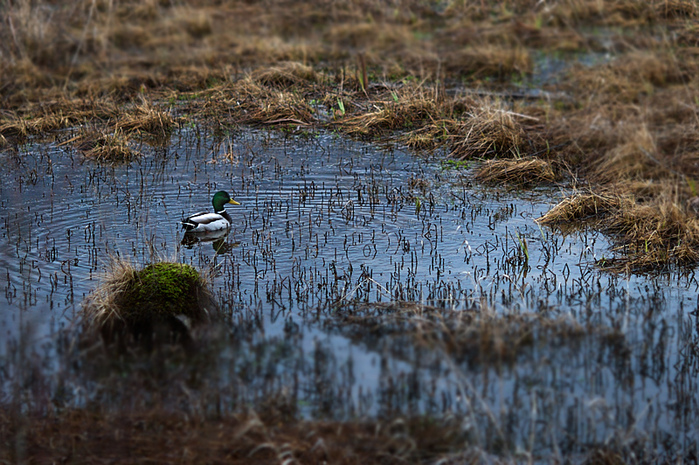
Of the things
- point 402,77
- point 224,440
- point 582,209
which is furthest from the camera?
point 402,77

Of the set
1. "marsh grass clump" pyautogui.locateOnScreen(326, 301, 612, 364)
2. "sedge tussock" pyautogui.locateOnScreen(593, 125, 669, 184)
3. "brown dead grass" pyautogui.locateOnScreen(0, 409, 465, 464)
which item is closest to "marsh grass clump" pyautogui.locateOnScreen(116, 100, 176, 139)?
"sedge tussock" pyautogui.locateOnScreen(593, 125, 669, 184)

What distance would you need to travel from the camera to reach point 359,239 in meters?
8.40

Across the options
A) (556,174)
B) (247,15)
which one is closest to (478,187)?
(556,174)

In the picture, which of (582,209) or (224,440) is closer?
(224,440)

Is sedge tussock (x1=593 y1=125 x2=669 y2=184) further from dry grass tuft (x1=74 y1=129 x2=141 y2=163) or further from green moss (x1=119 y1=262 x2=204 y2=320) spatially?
dry grass tuft (x1=74 y1=129 x2=141 y2=163)

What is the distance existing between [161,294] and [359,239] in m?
2.26

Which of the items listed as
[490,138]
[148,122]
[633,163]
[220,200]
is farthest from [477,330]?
[148,122]

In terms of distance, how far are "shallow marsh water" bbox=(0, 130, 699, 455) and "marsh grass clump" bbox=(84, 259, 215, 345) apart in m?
0.21

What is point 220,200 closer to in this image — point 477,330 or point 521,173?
point 521,173

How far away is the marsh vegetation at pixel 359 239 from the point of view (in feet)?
16.8

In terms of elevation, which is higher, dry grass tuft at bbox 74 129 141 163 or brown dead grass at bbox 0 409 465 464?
dry grass tuft at bbox 74 129 141 163

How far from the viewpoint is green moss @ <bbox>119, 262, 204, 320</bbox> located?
6.72 metres

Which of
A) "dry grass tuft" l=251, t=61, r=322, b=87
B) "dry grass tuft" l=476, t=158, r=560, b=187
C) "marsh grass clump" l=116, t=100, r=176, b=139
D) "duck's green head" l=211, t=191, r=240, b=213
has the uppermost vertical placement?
"dry grass tuft" l=251, t=61, r=322, b=87

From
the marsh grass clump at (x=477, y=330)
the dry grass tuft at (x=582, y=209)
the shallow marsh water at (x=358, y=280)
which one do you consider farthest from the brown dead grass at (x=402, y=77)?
the marsh grass clump at (x=477, y=330)
